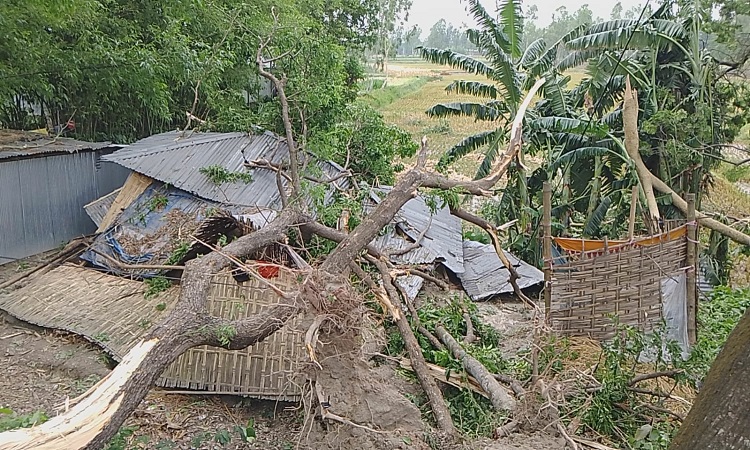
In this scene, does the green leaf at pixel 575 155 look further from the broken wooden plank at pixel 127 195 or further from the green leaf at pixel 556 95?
the broken wooden plank at pixel 127 195

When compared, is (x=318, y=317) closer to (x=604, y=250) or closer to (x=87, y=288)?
(x=604, y=250)

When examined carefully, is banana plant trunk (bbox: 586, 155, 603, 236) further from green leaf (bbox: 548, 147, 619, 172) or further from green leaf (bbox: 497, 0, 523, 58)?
green leaf (bbox: 497, 0, 523, 58)

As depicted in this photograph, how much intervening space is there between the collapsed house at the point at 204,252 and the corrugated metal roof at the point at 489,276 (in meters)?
0.02

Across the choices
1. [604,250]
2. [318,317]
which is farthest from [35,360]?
[604,250]

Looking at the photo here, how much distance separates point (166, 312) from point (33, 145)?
203 inches

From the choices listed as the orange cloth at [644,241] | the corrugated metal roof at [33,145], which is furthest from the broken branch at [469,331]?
the corrugated metal roof at [33,145]

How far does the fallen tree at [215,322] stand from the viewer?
2.88m

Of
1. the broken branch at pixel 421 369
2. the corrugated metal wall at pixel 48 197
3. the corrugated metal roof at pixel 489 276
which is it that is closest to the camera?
the broken branch at pixel 421 369

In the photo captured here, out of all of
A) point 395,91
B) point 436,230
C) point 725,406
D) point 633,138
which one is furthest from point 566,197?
point 395,91

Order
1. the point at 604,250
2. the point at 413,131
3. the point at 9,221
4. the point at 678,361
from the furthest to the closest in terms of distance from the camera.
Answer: the point at 413,131
the point at 9,221
the point at 604,250
the point at 678,361

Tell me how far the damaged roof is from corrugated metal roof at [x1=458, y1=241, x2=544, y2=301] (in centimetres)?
238

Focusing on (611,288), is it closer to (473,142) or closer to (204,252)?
(204,252)

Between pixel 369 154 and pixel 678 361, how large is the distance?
585 centimetres

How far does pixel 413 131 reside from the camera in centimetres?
2409
